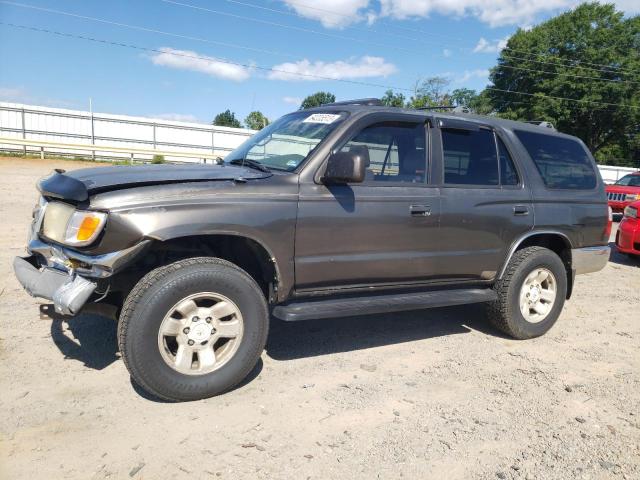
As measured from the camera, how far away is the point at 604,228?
5.00 meters

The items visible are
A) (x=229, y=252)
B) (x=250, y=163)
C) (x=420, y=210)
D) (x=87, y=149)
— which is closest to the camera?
(x=229, y=252)

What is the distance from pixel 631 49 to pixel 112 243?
5250cm

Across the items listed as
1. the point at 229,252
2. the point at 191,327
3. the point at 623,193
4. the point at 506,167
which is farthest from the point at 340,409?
the point at 623,193

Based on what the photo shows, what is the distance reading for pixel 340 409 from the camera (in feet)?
10.3

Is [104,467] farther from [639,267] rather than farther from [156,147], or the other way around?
[156,147]

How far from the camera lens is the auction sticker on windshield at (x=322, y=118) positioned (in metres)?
3.85

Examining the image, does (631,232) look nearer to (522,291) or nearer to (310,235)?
(522,291)

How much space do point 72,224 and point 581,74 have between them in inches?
1876

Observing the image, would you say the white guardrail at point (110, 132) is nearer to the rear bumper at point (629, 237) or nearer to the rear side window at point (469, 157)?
the rear bumper at point (629, 237)

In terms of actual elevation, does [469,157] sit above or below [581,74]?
below

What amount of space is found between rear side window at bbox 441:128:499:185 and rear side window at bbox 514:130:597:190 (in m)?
0.45

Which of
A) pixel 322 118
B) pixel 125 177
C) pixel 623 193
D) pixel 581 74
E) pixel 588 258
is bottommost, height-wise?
pixel 588 258

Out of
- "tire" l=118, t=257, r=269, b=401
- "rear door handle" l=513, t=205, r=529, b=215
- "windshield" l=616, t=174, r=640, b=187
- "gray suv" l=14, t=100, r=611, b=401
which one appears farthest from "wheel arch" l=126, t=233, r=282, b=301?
"windshield" l=616, t=174, r=640, b=187

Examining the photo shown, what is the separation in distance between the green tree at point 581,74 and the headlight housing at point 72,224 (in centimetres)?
4474
